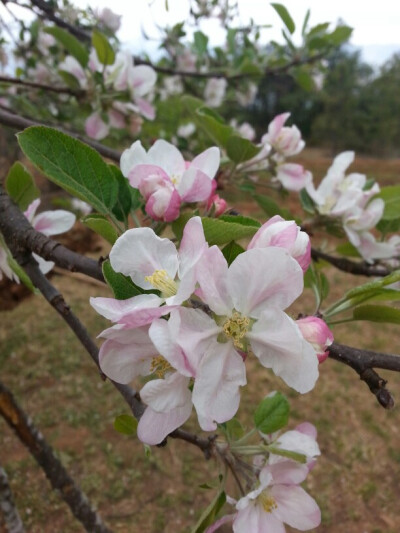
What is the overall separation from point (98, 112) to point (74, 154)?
2.72 feet

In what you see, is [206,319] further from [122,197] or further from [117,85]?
[117,85]

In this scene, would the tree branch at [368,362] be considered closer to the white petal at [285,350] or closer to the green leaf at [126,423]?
the white petal at [285,350]

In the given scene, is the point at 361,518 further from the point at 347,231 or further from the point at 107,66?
the point at 107,66

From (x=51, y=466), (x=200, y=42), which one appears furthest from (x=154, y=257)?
(x=200, y=42)

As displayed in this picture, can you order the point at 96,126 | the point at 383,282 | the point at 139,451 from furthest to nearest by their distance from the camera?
the point at 139,451 < the point at 96,126 < the point at 383,282

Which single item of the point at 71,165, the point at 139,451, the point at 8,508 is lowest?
the point at 139,451

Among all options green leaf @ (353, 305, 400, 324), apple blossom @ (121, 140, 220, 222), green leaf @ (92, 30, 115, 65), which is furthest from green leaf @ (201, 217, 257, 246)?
green leaf @ (92, 30, 115, 65)

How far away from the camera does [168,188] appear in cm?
55

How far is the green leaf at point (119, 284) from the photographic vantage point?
44cm

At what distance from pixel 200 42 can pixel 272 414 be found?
4.16ft

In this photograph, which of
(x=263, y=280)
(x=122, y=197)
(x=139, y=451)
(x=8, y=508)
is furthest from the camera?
(x=139, y=451)

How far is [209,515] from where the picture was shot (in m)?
0.56

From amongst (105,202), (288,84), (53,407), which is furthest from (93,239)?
(288,84)

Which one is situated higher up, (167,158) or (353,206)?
(167,158)
